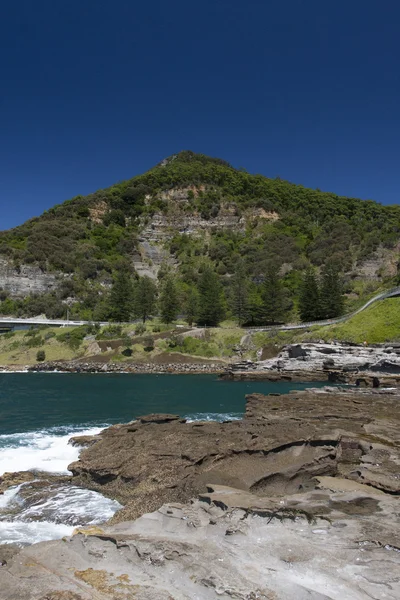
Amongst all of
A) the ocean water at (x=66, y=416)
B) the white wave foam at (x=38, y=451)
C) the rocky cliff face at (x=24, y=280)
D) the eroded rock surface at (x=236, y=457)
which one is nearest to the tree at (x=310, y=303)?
the ocean water at (x=66, y=416)

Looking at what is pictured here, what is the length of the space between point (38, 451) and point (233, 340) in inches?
2090

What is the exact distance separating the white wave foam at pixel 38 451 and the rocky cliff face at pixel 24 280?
277 ft

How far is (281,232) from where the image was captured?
5143 inches

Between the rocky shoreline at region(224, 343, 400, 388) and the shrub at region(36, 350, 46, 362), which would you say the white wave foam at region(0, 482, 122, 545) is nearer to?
the rocky shoreline at region(224, 343, 400, 388)

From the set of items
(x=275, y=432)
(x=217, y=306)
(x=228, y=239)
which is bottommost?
(x=275, y=432)

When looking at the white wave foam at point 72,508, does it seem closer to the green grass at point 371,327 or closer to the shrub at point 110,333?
the green grass at point 371,327

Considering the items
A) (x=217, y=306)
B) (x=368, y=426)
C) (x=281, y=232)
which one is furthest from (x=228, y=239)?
(x=368, y=426)

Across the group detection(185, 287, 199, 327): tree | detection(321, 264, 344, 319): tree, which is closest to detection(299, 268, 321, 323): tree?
detection(321, 264, 344, 319): tree

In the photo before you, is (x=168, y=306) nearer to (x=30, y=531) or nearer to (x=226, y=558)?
(x=30, y=531)

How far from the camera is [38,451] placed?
64.2 feet

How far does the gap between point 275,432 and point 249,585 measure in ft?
34.8

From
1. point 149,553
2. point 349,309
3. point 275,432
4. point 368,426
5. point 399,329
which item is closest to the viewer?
point 149,553

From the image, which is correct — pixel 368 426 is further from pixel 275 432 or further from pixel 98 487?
pixel 98 487

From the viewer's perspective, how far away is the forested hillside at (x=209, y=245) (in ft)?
301
